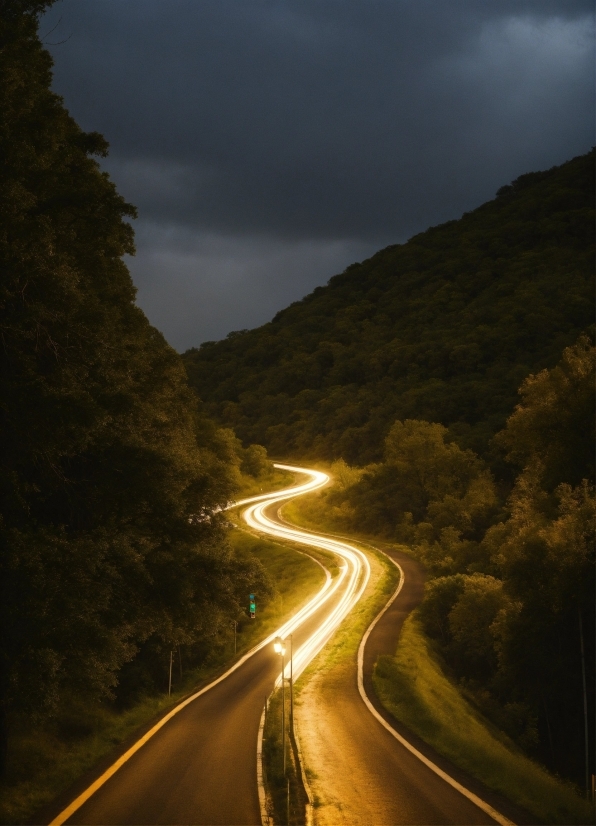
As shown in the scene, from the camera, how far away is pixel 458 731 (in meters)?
21.4

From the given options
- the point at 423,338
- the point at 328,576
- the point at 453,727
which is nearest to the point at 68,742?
the point at 453,727

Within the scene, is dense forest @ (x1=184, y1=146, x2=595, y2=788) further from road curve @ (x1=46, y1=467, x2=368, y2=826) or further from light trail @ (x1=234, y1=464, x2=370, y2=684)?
road curve @ (x1=46, y1=467, x2=368, y2=826)

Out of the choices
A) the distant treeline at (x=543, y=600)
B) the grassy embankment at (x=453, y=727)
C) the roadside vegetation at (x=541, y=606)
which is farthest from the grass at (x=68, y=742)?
the distant treeline at (x=543, y=600)

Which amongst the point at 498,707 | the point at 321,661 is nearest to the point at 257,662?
the point at 321,661

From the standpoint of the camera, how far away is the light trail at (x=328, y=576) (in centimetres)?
3284

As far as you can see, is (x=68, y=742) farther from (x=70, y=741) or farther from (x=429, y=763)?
(x=429, y=763)

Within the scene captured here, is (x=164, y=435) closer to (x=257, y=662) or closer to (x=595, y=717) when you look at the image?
(x=257, y=662)

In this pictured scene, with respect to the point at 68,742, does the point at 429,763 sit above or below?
below

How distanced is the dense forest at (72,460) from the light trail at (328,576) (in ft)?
49.0

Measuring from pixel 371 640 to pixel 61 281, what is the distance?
27.6m

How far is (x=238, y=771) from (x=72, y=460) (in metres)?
8.22

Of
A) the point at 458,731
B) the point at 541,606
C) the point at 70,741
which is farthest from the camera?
the point at 541,606

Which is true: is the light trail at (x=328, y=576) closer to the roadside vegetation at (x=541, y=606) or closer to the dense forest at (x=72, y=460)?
the roadside vegetation at (x=541, y=606)

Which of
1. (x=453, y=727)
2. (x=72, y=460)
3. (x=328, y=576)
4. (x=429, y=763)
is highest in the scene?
(x=72, y=460)
